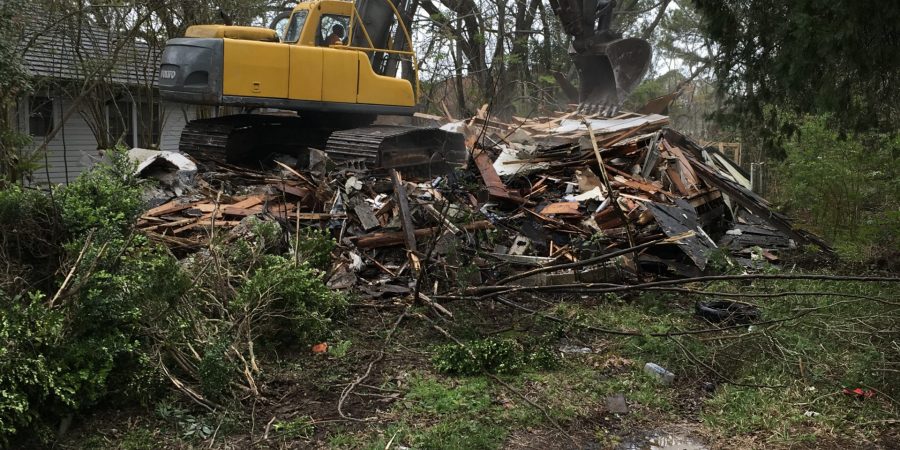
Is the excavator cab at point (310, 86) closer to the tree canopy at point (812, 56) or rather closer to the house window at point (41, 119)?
the tree canopy at point (812, 56)

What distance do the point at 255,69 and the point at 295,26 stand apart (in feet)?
4.22

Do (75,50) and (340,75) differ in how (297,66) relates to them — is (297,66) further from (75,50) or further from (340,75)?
(75,50)

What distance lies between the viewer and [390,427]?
15.5ft

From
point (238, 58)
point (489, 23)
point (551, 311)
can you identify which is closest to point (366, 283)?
point (551, 311)

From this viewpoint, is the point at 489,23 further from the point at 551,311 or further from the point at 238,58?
the point at 551,311

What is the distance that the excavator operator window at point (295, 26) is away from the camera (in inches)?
456

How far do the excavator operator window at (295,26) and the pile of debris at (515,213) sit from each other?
79.0 inches

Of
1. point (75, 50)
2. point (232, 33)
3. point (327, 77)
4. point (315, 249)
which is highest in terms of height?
point (232, 33)

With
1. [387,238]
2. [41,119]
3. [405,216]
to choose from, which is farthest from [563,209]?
[41,119]

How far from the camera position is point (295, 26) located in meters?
11.7

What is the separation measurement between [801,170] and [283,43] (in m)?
7.38

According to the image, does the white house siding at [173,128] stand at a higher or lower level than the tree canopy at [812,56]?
lower

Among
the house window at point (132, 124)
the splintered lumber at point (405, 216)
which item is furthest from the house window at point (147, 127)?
the splintered lumber at point (405, 216)

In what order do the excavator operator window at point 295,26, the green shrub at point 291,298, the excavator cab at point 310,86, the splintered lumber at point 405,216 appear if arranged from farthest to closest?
1. the excavator operator window at point 295,26
2. the excavator cab at point 310,86
3. the splintered lumber at point 405,216
4. the green shrub at point 291,298
